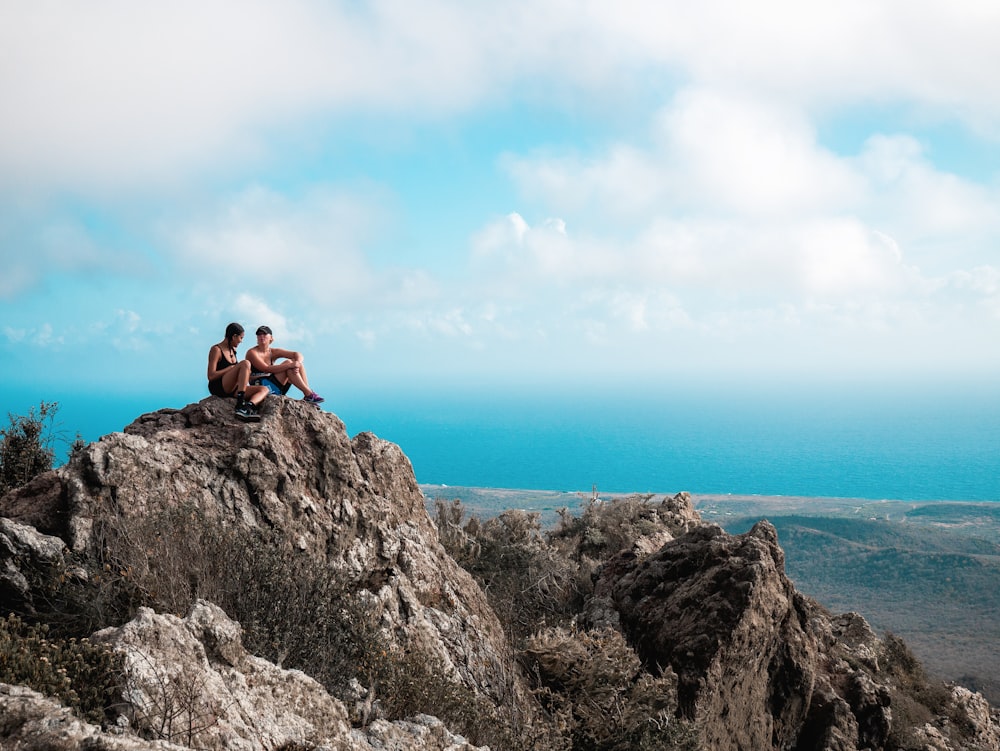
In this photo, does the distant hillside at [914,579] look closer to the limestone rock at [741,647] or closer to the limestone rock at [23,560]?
the limestone rock at [741,647]

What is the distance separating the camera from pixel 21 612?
584 centimetres

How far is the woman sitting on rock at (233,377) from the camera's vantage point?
30.9 feet

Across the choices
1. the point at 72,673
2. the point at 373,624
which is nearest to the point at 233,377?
the point at 373,624

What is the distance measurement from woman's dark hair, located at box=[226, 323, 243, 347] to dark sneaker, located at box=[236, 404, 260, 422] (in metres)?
1.37

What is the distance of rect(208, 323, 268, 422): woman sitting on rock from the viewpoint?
942 cm

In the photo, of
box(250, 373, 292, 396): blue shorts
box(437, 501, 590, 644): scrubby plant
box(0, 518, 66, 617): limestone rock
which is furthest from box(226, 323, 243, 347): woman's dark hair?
box(437, 501, 590, 644): scrubby plant

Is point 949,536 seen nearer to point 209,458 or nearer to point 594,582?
point 594,582

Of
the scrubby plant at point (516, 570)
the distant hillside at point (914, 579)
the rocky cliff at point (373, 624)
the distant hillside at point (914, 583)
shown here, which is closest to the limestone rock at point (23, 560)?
the rocky cliff at point (373, 624)

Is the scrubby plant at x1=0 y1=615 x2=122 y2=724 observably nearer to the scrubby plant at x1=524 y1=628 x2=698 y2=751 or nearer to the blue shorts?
the scrubby plant at x1=524 y1=628 x2=698 y2=751

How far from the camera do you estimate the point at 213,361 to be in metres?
9.91

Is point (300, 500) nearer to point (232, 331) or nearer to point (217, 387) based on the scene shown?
point (217, 387)

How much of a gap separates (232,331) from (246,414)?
159cm

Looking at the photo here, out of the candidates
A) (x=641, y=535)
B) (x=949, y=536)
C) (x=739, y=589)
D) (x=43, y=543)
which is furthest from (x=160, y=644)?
(x=949, y=536)

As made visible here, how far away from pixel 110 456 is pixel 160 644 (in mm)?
3585
